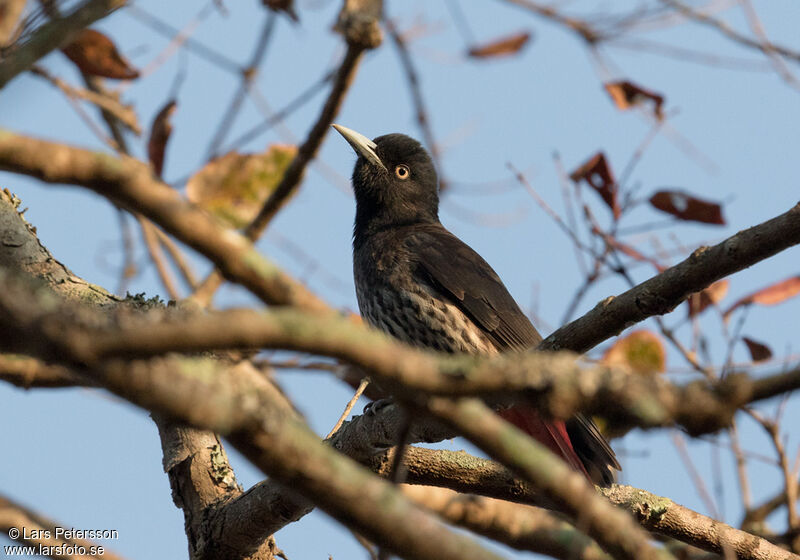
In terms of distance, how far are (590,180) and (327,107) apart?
145 cm

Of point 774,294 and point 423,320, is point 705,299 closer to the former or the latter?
point 774,294

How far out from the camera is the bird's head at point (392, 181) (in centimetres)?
596

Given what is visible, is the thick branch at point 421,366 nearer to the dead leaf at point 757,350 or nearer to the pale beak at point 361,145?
the dead leaf at point 757,350

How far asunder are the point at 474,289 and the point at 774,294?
1599 mm

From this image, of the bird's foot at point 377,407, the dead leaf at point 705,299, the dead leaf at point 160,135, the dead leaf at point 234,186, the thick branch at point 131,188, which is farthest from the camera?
the dead leaf at point 234,186

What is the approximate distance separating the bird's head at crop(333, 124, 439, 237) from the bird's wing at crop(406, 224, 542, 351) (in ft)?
1.58

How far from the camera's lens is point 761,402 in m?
1.58

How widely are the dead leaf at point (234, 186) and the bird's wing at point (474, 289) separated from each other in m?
0.98

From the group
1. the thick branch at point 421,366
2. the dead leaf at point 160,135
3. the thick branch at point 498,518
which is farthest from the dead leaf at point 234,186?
the thick branch at point 421,366

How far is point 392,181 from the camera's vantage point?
609cm

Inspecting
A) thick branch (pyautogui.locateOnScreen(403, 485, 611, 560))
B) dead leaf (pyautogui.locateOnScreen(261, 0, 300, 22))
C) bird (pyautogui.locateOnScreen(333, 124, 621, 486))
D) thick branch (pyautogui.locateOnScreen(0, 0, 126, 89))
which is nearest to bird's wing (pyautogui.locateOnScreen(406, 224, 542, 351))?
bird (pyautogui.locateOnScreen(333, 124, 621, 486))

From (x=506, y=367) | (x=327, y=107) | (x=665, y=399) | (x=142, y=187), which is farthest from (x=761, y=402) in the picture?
(x=327, y=107)

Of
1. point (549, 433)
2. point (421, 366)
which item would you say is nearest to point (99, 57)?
point (549, 433)

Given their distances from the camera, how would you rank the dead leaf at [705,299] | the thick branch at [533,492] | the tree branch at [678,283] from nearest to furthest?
1. the tree branch at [678,283]
2. the thick branch at [533,492]
3. the dead leaf at [705,299]
